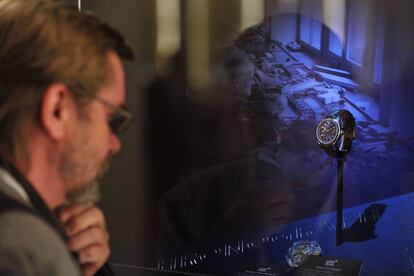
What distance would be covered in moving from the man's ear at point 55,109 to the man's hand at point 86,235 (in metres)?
0.27

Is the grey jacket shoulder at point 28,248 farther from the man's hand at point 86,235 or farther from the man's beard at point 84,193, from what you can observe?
the man's hand at point 86,235

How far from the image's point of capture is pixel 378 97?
1.55m

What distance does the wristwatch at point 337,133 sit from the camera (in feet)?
5.15

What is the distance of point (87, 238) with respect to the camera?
1.08 m

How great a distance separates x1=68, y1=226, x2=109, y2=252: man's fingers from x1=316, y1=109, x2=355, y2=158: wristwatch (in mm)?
768

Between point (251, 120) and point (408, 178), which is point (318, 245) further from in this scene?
point (251, 120)

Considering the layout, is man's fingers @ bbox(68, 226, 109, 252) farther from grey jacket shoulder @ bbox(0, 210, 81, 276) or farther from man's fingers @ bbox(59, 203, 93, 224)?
grey jacket shoulder @ bbox(0, 210, 81, 276)

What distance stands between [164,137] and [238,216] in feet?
1.33

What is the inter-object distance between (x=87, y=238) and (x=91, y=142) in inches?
10.5

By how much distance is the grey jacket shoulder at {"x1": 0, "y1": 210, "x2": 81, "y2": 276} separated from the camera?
635 millimetres

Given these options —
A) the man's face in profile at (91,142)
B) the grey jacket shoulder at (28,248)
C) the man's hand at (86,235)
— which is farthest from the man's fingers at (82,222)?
the grey jacket shoulder at (28,248)

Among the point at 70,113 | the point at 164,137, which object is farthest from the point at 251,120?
the point at 70,113

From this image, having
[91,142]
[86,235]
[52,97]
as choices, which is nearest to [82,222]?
[86,235]

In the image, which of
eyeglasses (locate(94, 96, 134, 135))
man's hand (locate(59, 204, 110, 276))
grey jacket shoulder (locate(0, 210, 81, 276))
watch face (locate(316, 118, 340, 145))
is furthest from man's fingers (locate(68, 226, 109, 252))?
watch face (locate(316, 118, 340, 145))
